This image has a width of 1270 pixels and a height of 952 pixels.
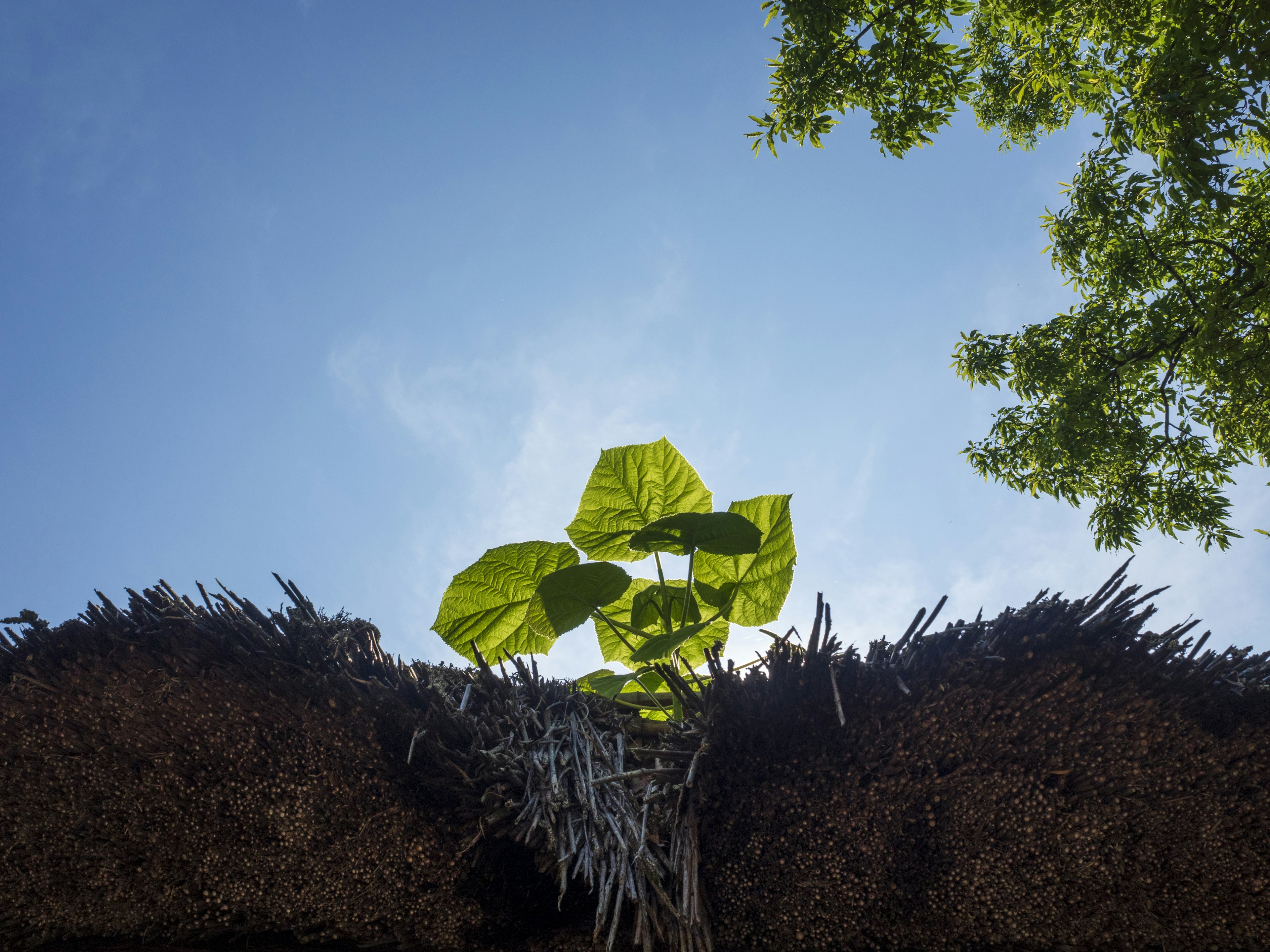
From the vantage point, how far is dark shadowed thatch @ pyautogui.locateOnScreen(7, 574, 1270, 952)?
3.58ft

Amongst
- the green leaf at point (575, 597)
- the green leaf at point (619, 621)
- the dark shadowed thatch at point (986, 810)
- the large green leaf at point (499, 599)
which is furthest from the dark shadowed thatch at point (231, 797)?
the dark shadowed thatch at point (986, 810)

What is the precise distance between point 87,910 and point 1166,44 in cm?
533

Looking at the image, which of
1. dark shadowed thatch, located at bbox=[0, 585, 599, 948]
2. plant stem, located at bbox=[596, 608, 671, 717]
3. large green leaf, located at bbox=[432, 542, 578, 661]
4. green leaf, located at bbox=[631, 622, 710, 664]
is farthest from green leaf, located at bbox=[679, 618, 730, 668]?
dark shadowed thatch, located at bbox=[0, 585, 599, 948]

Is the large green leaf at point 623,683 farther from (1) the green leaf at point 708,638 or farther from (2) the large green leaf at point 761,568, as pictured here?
(2) the large green leaf at point 761,568

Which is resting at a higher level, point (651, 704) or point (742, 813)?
point (651, 704)

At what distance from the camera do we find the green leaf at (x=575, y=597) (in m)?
1.27

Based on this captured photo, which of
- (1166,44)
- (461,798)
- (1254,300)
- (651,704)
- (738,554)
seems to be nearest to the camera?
(461,798)

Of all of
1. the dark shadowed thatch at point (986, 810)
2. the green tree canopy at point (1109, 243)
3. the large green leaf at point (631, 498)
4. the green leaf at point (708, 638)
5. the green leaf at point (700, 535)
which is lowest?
the dark shadowed thatch at point (986, 810)

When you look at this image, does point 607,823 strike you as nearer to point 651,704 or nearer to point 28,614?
point 651,704

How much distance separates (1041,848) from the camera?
3.53 feet

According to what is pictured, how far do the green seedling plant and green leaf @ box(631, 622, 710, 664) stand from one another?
0.08 metres

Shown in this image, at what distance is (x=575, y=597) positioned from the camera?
4.25 ft

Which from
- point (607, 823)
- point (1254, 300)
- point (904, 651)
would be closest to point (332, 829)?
point (607, 823)

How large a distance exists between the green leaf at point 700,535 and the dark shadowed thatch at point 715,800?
0.22m
